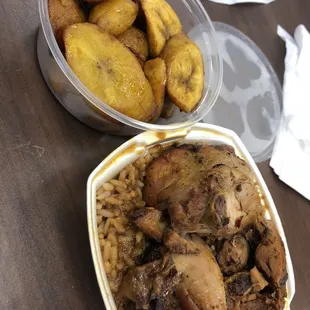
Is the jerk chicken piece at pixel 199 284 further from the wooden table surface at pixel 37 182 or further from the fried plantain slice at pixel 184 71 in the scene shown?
the fried plantain slice at pixel 184 71

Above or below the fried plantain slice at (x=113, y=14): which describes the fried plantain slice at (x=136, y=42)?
below

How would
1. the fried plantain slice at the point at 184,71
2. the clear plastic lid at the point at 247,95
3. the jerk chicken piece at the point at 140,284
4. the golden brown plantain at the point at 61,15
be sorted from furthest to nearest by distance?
the clear plastic lid at the point at 247,95, the fried plantain slice at the point at 184,71, the golden brown plantain at the point at 61,15, the jerk chicken piece at the point at 140,284

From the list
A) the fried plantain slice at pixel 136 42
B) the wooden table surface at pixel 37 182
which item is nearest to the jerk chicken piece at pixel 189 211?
the wooden table surface at pixel 37 182

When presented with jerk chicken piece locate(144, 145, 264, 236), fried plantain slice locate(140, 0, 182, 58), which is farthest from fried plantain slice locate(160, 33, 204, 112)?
jerk chicken piece locate(144, 145, 264, 236)

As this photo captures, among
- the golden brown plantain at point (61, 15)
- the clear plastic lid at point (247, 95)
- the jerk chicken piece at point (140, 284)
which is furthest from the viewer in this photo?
the clear plastic lid at point (247, 95)

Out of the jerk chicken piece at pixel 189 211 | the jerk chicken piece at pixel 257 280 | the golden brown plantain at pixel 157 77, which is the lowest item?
the jerk chicken piece at pixel 257 280

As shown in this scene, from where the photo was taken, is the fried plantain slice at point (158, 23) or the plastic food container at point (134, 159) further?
the fried plantain slice at point (158, 23)

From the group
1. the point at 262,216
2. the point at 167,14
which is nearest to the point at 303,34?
the point at 167,14

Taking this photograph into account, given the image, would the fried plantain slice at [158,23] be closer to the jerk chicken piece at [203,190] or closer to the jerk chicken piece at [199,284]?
the jerk chicken piece at [203,190]
